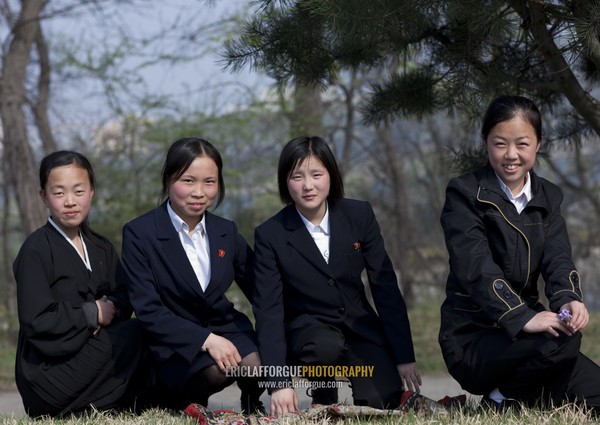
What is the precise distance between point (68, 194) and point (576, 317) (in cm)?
233

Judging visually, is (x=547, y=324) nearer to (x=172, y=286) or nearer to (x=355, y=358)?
(x=355, y=358)

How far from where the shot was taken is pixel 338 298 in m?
3.82

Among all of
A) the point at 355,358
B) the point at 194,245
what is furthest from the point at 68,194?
the point at 355,358

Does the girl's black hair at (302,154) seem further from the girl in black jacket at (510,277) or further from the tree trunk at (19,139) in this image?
the tree trunk at (19,139)

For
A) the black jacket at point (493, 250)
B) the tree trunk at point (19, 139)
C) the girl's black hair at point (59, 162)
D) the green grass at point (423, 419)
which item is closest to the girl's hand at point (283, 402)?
the green grass at point (423, 419)

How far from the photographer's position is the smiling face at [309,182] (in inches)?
148

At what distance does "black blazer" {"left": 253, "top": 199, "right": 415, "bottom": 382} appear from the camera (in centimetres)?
379

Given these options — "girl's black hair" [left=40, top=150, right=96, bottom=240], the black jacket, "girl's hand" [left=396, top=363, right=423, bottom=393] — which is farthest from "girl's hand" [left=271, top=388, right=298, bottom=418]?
"girl's black hair" [left=40, top=150, right=96, bottom=240]

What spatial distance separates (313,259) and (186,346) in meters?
0.70

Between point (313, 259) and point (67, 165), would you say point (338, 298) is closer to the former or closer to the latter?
point (313, 259)

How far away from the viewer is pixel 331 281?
12.5 ft

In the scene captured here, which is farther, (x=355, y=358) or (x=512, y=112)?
(x=355, y=358)

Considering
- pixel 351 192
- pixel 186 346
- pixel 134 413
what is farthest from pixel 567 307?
pixel 351 192

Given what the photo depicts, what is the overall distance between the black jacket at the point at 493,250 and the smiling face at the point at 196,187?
109 cm
